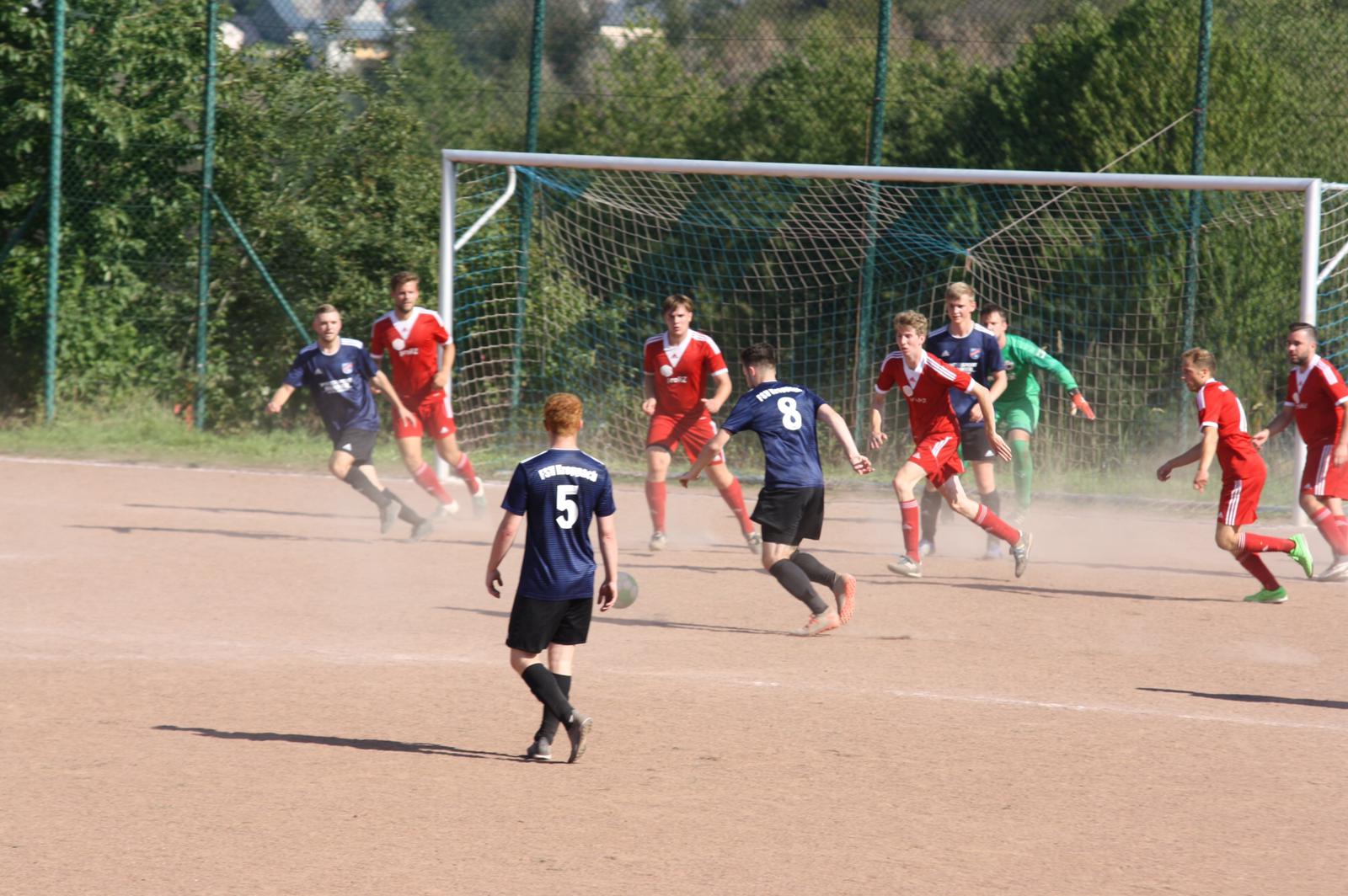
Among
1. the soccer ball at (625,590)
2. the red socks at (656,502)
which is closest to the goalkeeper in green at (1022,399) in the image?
the red socks at (656,502)

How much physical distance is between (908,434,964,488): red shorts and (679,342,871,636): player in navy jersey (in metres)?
1.48

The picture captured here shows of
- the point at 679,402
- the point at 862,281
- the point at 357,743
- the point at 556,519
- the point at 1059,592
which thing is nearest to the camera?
the point at 556,519

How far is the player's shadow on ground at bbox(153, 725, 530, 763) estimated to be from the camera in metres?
6.04

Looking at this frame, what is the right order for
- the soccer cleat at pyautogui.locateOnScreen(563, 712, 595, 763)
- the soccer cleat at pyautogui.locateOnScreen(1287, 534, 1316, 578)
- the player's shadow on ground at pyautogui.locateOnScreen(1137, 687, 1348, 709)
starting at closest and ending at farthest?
1. the soccer cleat at pyautogui.locateOnScreen(563, 712, 595, 763)
2. the player's shadow on ground at pyautogui.locateOnScreen(1137, 687, 1348, 709)
3. the soccer cleat at pyautogui.locateOnScreen(1287, 534, 1316, 578)

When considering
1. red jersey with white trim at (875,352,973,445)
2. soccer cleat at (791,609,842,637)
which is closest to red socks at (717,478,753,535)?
red jersey with white trim at (875,352,973,445)

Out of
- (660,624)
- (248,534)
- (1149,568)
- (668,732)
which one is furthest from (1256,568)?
(248,534)

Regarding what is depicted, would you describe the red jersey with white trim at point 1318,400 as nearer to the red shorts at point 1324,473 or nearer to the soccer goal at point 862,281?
the red shorts at point 1324,473

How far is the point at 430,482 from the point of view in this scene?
12.0 m

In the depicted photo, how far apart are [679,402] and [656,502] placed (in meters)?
0.73

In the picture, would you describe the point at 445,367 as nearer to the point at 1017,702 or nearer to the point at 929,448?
the point at 929,448

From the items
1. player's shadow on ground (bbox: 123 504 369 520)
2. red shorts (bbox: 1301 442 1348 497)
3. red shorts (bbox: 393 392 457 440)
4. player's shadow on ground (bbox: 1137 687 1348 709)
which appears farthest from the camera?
player's shadow on ground (bbox: 123 504 369 520)

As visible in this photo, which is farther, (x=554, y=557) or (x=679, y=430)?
(x=679, y=430)

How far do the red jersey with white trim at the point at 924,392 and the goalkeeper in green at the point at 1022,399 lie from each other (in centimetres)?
166

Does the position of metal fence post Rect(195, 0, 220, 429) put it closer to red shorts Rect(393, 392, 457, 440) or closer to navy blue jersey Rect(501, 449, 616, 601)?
red shorts Rect(393, 392, 457, 440)
